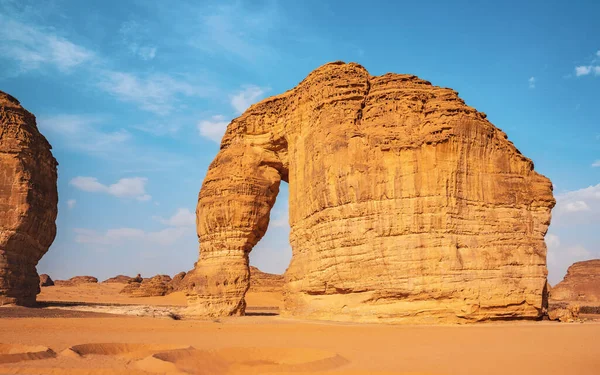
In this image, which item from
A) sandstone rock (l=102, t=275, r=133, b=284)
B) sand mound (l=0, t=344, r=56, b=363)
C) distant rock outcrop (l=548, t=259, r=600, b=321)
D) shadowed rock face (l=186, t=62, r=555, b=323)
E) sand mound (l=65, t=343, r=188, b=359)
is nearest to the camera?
sand mound (l=0, t=344, r=56, b=363)

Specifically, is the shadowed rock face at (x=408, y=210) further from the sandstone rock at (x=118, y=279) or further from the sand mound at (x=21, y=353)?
the sandstone rock at (x=118, y=279)

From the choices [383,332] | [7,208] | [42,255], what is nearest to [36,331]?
[383,332]

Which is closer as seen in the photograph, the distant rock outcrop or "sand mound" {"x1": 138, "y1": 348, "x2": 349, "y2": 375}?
"sand mound" {"x1": 138, "y1": 348, "x2": 349, "y2": 375}

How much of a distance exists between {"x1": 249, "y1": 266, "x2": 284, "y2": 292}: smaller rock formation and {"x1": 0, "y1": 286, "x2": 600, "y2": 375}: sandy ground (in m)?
37.5

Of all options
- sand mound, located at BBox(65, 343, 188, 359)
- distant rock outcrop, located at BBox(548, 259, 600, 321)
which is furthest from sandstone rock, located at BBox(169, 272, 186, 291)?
sand mound, located at BBox(65, 343, 188, 359)

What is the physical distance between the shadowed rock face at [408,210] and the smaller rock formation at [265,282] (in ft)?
99.6

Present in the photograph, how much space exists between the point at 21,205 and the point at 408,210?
22941 millimetres

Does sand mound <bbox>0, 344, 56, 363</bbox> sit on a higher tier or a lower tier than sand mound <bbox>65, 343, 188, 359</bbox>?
higher

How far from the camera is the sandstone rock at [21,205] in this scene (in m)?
26.4

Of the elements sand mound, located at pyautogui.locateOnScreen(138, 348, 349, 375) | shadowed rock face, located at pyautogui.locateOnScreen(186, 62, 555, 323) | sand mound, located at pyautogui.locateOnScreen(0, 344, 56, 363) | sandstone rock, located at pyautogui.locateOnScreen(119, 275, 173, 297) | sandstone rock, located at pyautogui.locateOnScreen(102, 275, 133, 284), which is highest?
shadowed rock face, located at pyautogui.locateOnScreen(186, 62, 555, 323)

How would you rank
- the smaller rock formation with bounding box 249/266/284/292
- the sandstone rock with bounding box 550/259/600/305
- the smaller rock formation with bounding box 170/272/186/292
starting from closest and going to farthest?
the sandstone rock with bounding box 550/259/600/305, the smaller rock formation with bounding box 249/266/284/292, the smaller rock formation with bounding box 170/272/186/292

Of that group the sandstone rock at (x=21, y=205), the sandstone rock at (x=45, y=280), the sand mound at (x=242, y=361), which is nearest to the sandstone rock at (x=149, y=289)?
the sandstone rock at (x=45, y=280)

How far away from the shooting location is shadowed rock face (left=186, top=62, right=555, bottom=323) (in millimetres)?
14656

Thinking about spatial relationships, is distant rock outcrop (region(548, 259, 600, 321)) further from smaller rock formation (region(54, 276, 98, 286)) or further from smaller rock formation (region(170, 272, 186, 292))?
smaller rock formation (region(54, 276, 98, 286))
